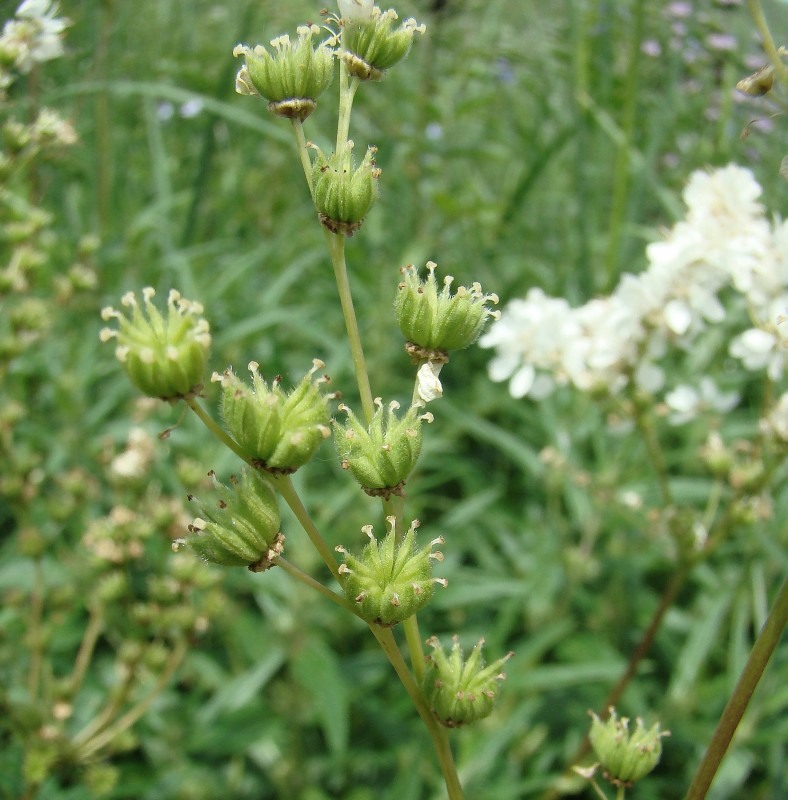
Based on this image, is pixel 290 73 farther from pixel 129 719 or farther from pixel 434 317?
pixel 129 719

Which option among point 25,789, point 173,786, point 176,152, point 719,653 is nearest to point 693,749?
point 719,653

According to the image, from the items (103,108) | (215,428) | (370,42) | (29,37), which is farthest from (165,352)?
(103,108)

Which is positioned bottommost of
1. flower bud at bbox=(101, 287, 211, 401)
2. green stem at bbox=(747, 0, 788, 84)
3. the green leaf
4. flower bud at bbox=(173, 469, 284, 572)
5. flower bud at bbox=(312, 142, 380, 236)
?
the green leaf

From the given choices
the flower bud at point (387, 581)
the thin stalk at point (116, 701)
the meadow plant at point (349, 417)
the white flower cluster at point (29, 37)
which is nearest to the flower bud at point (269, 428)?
the meadow plant at point (349, 417)

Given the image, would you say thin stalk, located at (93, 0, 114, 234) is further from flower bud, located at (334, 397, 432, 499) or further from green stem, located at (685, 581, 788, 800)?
green stem, located at (685, 581, 788, 800)

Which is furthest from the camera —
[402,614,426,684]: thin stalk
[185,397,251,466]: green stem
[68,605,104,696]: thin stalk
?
[68,605,104,696]: thin stalk

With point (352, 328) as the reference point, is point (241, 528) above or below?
below

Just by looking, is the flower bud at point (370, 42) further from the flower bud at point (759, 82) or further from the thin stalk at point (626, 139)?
the thin stalk at point (626, 139)

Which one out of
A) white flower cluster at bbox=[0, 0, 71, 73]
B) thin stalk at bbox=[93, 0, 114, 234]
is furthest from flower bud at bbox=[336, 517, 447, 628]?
thin stalk at bbox=[93, 0, 114, 234]
